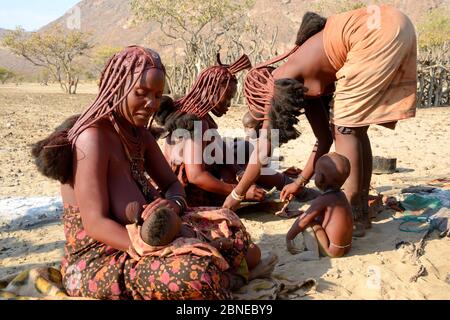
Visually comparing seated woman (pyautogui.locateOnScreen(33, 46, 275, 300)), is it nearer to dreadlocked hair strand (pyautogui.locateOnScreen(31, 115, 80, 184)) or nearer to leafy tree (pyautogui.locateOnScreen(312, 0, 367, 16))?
dreadlocked hair strand (pyautogui.locateOnScreen(31, 115, 80, 184))

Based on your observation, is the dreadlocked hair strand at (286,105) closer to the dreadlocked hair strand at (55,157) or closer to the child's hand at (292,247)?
the child's hand at (292,247)

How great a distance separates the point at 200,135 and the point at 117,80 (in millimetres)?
1457

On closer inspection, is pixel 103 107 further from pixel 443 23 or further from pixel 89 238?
pixel 443 23

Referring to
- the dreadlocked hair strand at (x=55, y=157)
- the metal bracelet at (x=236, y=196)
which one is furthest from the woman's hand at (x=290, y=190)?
the dreadlocked hair strand at (x=55, y=157)

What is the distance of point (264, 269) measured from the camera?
285 cm

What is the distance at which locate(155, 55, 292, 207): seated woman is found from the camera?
155 inches

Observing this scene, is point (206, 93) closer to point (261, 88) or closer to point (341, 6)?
point (261, 88)

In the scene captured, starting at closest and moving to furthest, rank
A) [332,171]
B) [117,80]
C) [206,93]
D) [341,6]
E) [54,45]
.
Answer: [117,80] → [332,171] → [206,93] → [54,45] → [341,6]

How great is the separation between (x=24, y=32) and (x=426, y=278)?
39.7 m

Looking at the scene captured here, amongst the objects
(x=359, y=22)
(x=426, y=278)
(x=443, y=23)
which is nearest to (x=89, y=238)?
(x=426, y=278)

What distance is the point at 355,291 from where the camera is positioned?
2682mm

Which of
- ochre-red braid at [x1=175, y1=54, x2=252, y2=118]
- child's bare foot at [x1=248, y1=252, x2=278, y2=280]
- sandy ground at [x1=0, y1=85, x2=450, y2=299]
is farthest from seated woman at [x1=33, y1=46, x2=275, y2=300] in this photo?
ochre-red braid at [x1=175, y1=54, x2=252, y2=118]

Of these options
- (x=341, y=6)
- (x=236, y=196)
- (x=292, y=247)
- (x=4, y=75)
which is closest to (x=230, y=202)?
(x=236, y=196)
